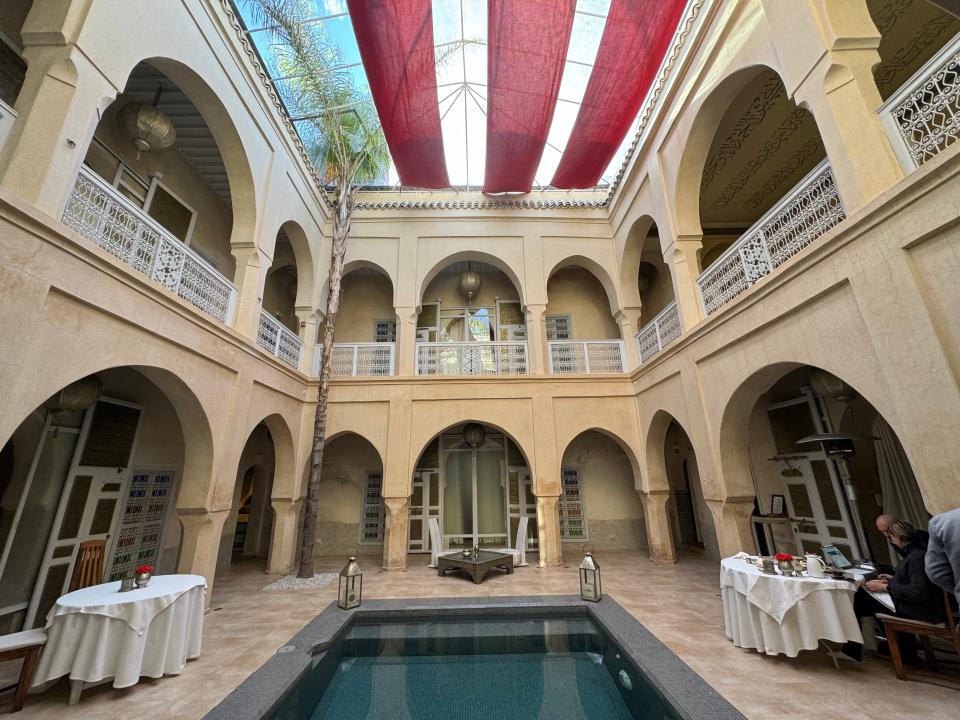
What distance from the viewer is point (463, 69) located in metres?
8.41

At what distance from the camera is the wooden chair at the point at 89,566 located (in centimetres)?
452

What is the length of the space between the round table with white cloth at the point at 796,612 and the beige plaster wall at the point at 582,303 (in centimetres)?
755

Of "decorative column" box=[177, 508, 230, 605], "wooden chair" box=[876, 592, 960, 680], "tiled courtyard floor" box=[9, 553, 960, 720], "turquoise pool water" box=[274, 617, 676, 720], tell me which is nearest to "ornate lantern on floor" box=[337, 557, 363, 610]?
"turquoise pool water" box=[274, 617, 676, 720]

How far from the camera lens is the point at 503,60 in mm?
6574

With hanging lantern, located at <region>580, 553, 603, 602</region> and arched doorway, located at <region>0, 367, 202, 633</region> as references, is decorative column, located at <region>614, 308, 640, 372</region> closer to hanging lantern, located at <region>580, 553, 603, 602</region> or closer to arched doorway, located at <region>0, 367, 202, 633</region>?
hanging lantern, located at <region>580, 553, 603, 602</region>

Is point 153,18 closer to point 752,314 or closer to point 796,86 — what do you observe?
point 796,86

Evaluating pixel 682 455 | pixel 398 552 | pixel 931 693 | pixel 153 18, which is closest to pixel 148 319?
pixel 153 18

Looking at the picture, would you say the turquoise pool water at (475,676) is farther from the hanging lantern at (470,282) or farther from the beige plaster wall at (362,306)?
the hanging lantern at (470,282)

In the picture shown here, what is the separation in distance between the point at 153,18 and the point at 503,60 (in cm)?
459

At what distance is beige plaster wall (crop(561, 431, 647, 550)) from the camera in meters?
9.98

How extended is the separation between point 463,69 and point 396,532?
947 cm

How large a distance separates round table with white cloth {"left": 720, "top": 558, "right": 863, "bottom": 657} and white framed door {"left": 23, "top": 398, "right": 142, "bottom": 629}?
27.2 ft

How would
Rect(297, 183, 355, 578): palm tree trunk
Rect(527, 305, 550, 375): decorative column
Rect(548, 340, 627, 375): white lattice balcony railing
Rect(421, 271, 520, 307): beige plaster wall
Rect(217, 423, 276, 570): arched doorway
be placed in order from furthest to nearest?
Rect(421, 271, 520, 307): beige plaster wall → Rect(217, 423, 276, 570): arched doorway → Rect(548, 340, 627, 375): white lattice balcony railing → Rect(527, 305, 550, 375): decorative column → Rect(297, 183, 355, 578): palm tree trunk

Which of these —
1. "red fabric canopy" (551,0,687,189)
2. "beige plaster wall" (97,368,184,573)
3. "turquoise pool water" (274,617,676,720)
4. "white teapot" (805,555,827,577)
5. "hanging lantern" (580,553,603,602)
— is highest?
"red fabric canopy" (551,0,687,189)
